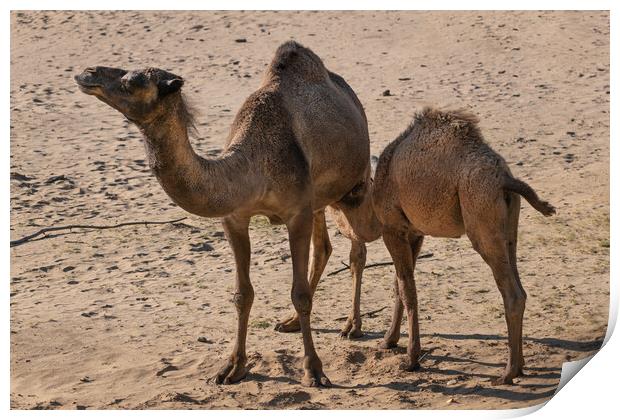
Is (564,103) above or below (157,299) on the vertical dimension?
above

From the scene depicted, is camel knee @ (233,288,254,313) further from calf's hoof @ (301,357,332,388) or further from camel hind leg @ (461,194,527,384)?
camel hind leg @ (461,194,527,384)

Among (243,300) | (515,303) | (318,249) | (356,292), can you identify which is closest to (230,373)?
(243,300)

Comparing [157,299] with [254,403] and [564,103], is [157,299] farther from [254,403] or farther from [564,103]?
[564,103]

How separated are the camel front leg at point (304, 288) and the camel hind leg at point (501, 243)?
1227 mm

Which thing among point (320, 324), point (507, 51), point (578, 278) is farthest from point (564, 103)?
point (320, 324)

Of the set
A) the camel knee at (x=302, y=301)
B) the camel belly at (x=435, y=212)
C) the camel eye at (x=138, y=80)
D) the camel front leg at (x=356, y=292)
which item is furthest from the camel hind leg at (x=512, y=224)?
the camel eye at (x=138, y=80)

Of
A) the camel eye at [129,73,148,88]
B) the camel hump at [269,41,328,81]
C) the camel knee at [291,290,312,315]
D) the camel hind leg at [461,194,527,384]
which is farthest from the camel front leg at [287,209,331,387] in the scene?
the camel eye at [129,73,148,88]

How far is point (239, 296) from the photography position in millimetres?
9656

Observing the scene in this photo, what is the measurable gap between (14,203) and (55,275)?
79.3 inches

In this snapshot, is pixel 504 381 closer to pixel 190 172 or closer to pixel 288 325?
pixel 288 325

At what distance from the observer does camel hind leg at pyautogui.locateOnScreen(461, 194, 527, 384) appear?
28.3 ft

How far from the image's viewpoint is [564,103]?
16.9m

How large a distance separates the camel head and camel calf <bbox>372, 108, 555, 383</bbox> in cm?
224

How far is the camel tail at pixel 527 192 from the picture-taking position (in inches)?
334
